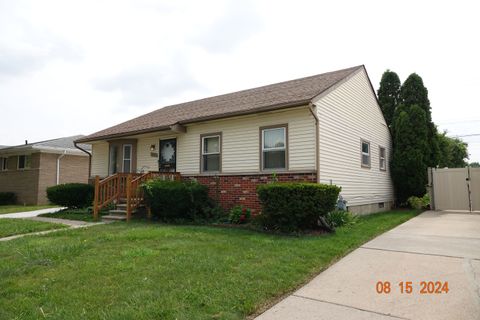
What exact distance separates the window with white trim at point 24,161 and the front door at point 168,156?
38.9 feet

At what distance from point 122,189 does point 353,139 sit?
27.1ft

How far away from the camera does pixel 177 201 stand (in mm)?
9695

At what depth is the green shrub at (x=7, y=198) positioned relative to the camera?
19844mm

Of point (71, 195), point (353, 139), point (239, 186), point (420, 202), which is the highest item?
point (353, 139)

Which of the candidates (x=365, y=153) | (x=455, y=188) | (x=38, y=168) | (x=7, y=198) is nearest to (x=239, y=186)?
(x=365, y=153)

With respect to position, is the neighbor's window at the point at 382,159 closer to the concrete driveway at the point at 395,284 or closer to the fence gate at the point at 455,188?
the fence gate at the point at 455,188

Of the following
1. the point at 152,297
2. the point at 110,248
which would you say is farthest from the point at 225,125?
the point at 152,297

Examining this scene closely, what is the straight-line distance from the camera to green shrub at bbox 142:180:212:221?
384 inches

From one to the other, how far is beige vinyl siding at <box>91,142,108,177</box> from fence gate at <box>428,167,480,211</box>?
1429 cm

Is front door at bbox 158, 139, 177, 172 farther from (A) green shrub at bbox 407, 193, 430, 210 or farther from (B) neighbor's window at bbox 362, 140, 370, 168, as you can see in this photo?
(A) green shrub at bbox 407, 193, 430, 210

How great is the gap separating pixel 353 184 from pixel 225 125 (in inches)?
191

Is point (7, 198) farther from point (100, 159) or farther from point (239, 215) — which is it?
point (239, 215)

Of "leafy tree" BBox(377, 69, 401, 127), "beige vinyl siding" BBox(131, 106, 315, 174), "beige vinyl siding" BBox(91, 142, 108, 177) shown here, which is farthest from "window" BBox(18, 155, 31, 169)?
"leafy tree" BBox(377, 69, 401, 127)

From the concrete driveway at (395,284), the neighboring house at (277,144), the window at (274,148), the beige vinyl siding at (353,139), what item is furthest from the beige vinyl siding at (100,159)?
the concrete driveway at (395,284)
